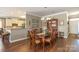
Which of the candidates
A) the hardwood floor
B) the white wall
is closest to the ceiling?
the white wall

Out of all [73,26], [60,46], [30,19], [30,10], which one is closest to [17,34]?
[30,19]

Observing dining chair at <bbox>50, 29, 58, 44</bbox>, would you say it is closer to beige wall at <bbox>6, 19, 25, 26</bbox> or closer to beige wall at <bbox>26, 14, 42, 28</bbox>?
beige wall at <bbox>26, 14, 42, 28</bbox>

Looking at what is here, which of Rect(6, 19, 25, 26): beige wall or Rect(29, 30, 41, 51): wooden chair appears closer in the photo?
Rect(6, 19, 25, 26): beige wall

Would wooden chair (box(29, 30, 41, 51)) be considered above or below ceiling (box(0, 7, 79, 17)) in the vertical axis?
below

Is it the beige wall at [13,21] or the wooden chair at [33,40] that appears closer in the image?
the beige wall at [13,21]

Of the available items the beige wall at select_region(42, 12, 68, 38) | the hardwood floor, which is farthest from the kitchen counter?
the beige wall at select_region(42, 12, 68, 38)

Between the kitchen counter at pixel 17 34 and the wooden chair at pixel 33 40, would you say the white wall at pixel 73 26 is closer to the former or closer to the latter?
the wooden chair at pixel 33 40

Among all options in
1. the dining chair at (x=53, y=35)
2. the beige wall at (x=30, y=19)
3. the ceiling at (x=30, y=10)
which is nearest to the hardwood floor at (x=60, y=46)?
the dining chair at (x=53, y=35)

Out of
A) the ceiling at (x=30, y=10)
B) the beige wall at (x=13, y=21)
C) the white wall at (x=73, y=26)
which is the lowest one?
the white wall at (x=73, y=26)

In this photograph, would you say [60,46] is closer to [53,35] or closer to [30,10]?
[53,35]

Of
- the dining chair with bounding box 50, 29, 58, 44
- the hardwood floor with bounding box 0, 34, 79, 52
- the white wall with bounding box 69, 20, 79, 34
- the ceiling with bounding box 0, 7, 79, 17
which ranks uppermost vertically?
the ceiling with bounding box 0, 7, 79, 17
